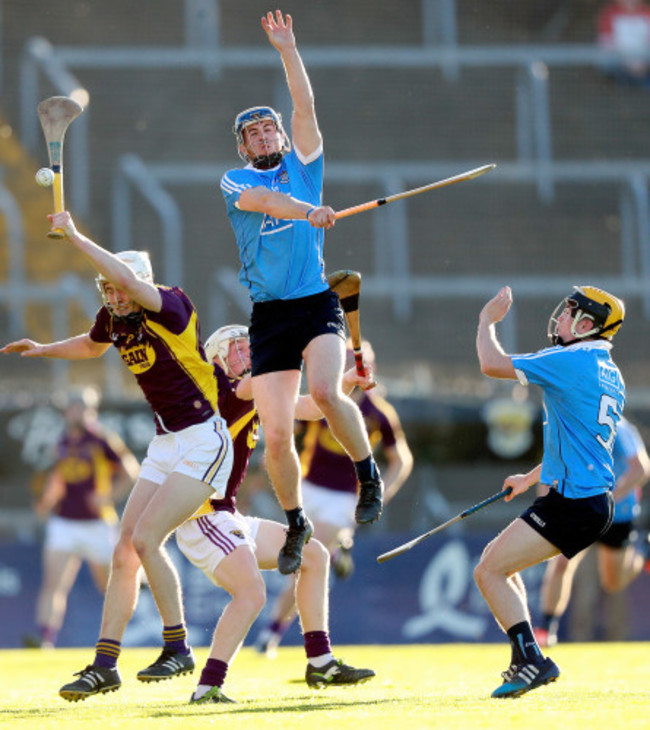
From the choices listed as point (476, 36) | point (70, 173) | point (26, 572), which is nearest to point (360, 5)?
point (476, 36)

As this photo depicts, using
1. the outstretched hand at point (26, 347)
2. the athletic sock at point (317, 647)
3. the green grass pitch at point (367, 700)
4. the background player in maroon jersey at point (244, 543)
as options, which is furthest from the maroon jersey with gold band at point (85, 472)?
the athletic sock at point (317, 647)

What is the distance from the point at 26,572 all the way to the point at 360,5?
39.2 feet

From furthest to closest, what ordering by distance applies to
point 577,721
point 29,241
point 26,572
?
1. point 29,241
2. point 26,572
3. point 577,721

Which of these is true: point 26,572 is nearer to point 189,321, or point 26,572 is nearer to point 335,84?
point 189,321

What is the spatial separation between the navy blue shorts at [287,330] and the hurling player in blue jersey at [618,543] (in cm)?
498

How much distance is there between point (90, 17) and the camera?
21.9 meters

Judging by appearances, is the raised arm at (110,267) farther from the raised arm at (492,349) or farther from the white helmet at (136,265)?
the raised arm at (492,349)

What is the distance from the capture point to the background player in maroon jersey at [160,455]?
6789 millimetres

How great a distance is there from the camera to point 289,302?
7047 mm

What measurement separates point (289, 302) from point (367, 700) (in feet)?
6.09

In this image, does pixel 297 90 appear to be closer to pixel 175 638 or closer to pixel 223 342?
pixel 223 342

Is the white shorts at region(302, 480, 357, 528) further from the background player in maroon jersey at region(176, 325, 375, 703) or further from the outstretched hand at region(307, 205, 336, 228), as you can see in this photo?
the outstretched hand at region(307, 205, 336, 228)

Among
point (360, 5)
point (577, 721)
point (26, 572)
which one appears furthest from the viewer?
point (360, 5)

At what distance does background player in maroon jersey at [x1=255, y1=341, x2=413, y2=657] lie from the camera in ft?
37.1
